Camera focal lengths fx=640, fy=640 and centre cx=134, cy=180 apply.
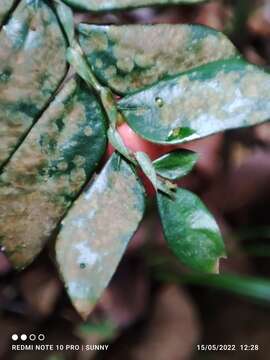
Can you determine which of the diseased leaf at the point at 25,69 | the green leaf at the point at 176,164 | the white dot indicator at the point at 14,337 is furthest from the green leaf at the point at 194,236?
the white dot indicator at the point at 14,337

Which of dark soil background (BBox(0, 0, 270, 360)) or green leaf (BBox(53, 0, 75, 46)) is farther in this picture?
dark soil background (BBox(0, 0, 270, 360))

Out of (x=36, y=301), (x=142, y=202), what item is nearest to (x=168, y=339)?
(x=36, y=301)

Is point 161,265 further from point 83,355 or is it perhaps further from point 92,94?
point 92,94

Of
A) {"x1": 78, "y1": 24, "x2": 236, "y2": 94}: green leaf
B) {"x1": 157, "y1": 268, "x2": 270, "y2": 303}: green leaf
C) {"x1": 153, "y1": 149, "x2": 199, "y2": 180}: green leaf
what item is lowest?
{"x1": 157, "y1": 268, "x2": 270, "y2": 303}: green leaf

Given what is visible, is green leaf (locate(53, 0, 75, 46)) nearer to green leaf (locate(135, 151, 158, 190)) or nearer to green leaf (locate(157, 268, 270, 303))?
green leaf (locate(135, 151, 158, 190))

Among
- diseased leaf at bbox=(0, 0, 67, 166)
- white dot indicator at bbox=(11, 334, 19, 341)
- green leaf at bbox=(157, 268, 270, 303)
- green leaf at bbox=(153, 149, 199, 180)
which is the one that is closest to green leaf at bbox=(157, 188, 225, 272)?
green leaf at bbox=(153, 149, 199, 180)

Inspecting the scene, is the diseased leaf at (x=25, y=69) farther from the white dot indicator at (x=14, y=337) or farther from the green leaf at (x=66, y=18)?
the white dot indicator at (x=14, y=337)

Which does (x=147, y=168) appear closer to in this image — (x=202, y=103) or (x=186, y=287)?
(x=202, y=103)
